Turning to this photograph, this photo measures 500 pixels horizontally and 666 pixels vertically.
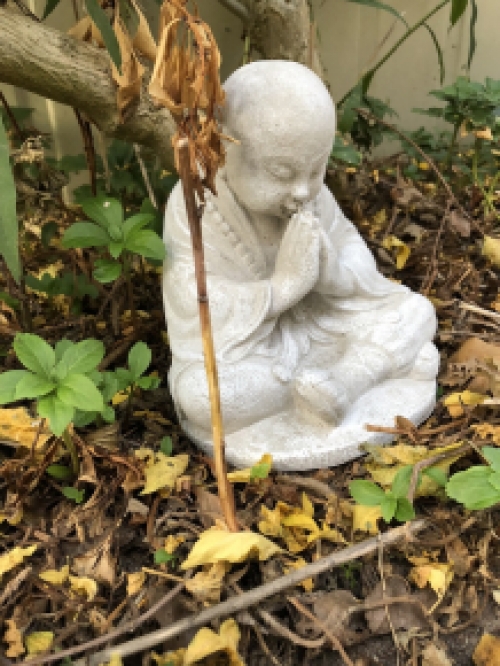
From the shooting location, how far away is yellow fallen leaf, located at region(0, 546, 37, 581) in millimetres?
1173

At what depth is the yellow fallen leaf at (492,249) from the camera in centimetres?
208

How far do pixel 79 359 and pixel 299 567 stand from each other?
56 centimetres

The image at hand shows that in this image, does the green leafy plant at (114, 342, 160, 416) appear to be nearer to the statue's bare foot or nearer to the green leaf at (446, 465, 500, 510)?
the statue's bare foot

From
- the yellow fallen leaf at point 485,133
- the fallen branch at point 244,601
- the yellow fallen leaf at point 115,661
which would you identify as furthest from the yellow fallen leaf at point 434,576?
the yellow fallen leaf at point 485,133

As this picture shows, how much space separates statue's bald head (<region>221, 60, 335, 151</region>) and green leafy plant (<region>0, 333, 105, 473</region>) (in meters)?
0.52

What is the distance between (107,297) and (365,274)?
714mm

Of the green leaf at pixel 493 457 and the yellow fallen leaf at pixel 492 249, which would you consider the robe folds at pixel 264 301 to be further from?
the yellow fallen leaf at pixel 492 249

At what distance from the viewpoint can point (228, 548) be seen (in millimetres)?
1123

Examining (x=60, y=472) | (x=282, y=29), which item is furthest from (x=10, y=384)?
(x=282, y=29)

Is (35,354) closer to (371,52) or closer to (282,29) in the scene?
(282,29)

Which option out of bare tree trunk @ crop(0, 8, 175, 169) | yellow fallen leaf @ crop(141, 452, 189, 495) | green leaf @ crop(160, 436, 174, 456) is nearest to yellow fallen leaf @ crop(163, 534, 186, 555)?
yellow fallen leaf @ crop(141, 452, 189, 495)

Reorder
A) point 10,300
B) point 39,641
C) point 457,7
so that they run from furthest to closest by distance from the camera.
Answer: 1. point 457,7
2. point 10,300
3. point 39,641

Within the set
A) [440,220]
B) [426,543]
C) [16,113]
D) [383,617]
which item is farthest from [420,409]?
[16,113]

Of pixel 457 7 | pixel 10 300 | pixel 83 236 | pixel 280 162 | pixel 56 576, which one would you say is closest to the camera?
pixel 56 576
